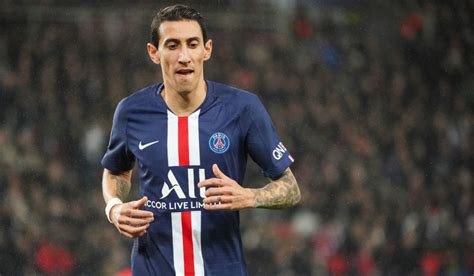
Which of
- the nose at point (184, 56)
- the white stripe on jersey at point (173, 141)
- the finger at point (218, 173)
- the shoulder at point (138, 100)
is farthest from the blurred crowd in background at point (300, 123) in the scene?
the finger at point (218, 173)

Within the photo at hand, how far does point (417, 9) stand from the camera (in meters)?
9.48

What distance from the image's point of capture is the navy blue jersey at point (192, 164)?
318 cm

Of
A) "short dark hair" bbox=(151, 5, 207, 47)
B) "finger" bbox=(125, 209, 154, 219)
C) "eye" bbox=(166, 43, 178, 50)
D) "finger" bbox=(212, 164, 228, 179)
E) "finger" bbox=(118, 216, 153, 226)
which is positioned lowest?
A: "finger" bbox=(118, 216, 153, 226)

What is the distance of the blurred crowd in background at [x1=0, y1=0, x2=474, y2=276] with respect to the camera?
7984 mm

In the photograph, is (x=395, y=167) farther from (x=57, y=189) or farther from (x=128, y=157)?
(x=128, y=157)

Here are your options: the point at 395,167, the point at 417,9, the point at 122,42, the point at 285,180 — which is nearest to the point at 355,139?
the point at 395,167

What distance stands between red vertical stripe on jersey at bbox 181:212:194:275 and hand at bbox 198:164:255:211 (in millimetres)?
220

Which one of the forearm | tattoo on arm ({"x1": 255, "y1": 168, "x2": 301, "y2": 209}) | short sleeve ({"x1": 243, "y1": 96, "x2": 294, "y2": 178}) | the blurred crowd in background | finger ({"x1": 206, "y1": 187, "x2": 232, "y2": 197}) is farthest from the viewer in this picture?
the blurred crowd in background

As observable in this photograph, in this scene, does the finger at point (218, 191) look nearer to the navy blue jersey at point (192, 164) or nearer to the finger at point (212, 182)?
the finger at point (212, 182)

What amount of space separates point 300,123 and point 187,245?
224 inches

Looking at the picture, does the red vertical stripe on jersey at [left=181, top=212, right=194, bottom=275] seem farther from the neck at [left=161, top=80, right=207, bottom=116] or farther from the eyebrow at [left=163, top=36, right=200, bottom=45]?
the eyebrow at [left=163, top=36, right=200, bottom=45]

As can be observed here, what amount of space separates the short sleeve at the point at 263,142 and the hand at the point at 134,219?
1.55 feet

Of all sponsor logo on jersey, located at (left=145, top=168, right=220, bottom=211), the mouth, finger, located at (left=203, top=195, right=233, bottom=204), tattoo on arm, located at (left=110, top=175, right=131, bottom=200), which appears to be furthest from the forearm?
finger, located at (left=203, top=195, right=233, bottom=204)

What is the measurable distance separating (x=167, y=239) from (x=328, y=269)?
4920 mm
